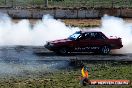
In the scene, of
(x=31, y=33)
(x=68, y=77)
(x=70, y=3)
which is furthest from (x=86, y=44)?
(x=70, y=3)

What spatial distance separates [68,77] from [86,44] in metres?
6.91

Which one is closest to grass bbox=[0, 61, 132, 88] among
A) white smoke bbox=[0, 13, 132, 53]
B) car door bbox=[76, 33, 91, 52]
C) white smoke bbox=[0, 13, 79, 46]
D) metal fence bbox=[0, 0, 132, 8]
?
car door bbox=[76, 33, 91, 52]

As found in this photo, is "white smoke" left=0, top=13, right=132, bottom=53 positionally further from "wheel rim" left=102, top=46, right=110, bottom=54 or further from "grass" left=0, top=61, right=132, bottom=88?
"grass" left=0, top=61, right=132, bottom=88

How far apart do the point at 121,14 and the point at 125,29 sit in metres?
13.4

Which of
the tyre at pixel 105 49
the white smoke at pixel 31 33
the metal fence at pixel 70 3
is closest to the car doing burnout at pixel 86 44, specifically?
the tyre at pixel 105 49

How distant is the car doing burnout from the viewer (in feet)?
73.5

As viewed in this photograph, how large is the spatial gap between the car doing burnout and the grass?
361 centimetres

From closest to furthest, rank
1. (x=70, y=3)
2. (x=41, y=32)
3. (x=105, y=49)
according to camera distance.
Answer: (x=105, y=49)
(x=41, y=32)
(x=70, y=3)

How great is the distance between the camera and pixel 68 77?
15.9 m

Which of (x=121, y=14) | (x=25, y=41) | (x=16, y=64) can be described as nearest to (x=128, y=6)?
(x=121, y=14)

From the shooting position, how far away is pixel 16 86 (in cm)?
1432

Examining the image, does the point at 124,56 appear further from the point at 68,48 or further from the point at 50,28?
the point at 50,28

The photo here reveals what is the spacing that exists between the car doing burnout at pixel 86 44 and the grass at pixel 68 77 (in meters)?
3.61

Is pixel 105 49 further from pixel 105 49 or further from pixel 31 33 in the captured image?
pixel 31 33
